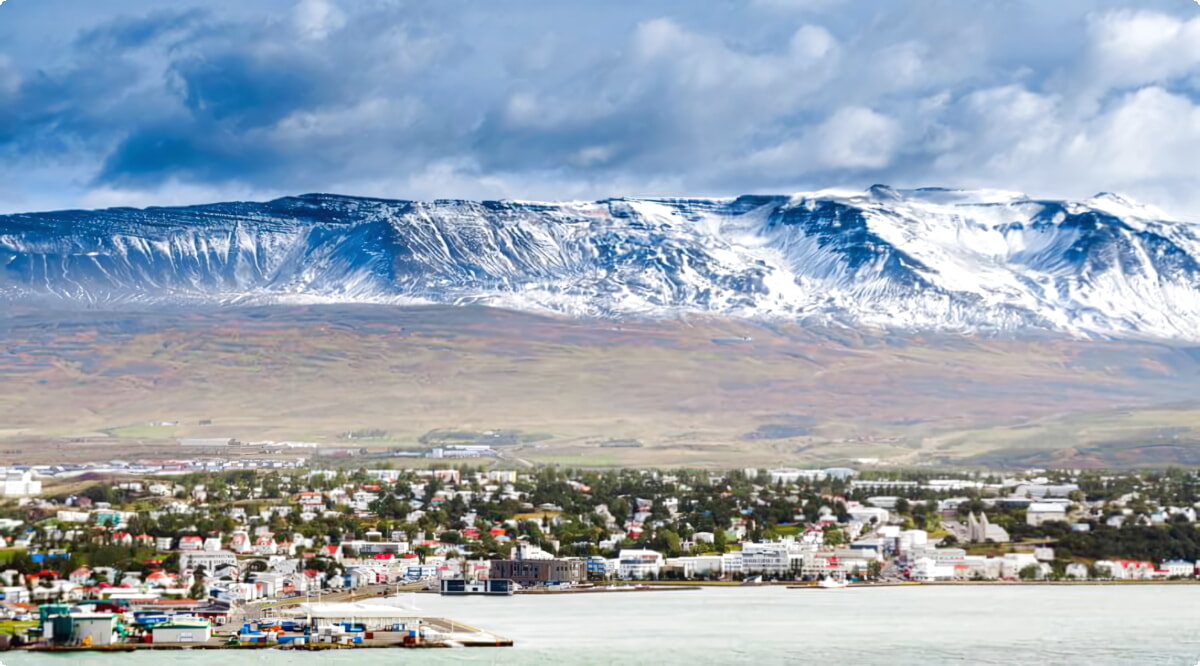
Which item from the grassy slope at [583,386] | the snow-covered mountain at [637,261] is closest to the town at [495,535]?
the grassy slope at [583,386]

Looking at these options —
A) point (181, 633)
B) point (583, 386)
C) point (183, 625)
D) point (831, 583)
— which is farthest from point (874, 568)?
point (583, 386)

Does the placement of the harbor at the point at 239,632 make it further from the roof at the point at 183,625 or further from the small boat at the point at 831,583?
the small boat at the point at 831,583

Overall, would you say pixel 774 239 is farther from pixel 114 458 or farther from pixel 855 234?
pixel 114 458

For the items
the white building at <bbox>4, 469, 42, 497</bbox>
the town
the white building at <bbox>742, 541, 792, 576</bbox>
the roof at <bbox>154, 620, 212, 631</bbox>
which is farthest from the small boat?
→ the white building at <bbox>4, 469, 42, 497</bbox>

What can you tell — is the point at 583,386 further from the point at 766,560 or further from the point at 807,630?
the point at 807,630

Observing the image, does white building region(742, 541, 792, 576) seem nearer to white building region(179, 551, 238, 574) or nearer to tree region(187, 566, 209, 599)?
white building region(179, 551, 238, 574)
